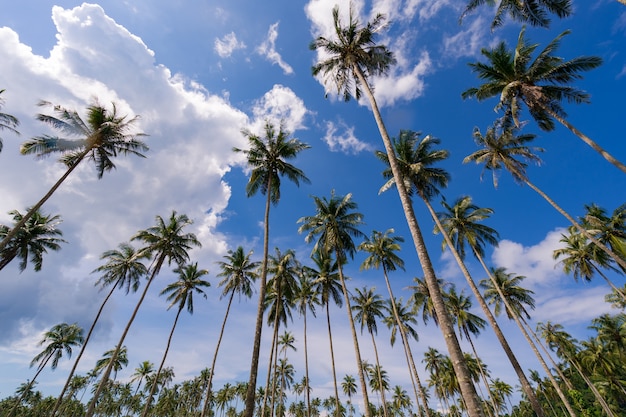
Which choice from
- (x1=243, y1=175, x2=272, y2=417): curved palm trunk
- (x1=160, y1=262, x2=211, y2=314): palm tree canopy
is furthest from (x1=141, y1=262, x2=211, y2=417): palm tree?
(x1=243, y1=175, x2=272, y2=417): curved palm trunk

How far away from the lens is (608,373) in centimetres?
4384

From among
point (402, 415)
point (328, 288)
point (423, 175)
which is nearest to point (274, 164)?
point (423, 175)

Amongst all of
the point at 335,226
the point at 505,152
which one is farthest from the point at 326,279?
the point at 505,152

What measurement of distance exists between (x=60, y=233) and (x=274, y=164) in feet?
76.1

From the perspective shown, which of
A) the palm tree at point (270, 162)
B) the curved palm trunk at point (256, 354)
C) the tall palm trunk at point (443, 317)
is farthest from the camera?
the palm tree at point (270, 162)

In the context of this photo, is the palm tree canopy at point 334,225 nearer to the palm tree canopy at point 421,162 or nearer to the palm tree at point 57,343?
the palm tree canopy at point 421,162

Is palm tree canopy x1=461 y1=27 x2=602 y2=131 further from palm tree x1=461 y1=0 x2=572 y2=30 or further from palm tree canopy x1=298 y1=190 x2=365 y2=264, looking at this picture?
palm tree canopy x1=298 y1=190 x2=365 y2=264

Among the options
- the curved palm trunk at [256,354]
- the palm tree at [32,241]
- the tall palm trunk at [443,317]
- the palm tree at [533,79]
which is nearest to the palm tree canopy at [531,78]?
the palm tree at [533,79]

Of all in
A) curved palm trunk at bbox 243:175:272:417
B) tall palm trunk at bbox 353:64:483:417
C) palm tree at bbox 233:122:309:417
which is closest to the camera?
tall palm trunk at bbox 353:64:483:417

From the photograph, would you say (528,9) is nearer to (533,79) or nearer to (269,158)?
(533,79)

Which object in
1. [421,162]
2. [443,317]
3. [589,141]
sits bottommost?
[443,317]

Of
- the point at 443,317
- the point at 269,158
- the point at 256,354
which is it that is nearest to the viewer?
the point at 443,317

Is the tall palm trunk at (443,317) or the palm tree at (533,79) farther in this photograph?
the palm tree at (533,79)

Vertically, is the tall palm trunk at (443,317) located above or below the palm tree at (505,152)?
below
